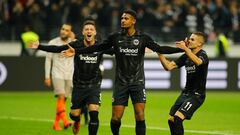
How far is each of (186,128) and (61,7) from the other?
12.9 m

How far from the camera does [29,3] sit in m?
28.8

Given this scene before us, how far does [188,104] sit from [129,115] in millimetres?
6651

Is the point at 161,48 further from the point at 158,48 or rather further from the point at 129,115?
the point at 129,115

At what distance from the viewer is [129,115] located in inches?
783

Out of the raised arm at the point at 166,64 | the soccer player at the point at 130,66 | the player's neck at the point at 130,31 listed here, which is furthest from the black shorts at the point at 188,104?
the player's neck at the point at 130,31

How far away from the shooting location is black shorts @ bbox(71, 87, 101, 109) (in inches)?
565

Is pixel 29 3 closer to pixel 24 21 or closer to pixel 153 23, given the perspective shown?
pixel 24 21

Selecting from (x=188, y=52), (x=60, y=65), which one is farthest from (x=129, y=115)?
(x=188, y=52)

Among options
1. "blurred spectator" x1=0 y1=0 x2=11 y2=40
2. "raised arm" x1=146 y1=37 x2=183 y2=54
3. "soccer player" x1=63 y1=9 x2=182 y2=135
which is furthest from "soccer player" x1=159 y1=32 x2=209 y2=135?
"blurred spectator" x1=0 y1=0 x2=11 y2=40

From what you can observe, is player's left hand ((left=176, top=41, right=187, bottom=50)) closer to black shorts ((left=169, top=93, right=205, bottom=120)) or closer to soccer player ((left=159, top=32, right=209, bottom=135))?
soccer player ((left=159, top=32, right=209, bottom=135))

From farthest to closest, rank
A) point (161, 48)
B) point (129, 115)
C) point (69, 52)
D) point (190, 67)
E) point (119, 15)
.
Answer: point (119, 15) → point (129, 115) → point (69, 52) → point (190, 67) → point (161, 48)

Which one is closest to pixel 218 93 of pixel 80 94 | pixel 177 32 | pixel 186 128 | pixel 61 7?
pixel 177 32

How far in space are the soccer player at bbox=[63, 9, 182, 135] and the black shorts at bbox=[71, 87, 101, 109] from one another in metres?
1.16

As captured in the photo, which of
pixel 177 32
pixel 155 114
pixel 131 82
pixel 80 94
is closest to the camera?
pixel 131 82
